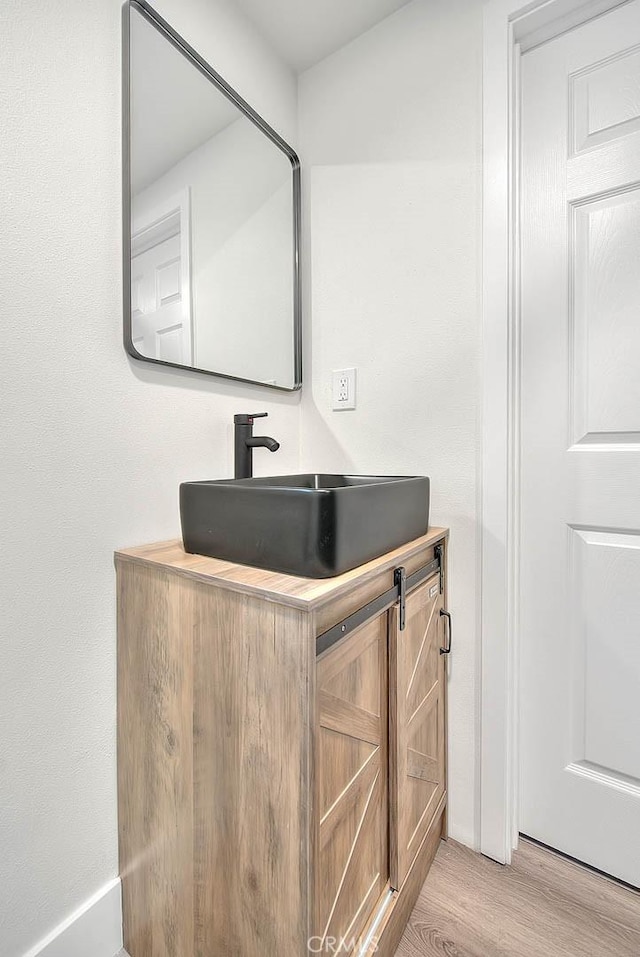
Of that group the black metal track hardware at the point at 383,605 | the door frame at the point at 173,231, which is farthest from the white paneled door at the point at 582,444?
the door frame at the point at 173,231

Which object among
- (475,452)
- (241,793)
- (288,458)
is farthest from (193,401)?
(241,793)

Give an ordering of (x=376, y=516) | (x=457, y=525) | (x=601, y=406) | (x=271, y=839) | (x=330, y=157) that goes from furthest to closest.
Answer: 1. (x=330, y=157)
2. (x=457, y=525)
3. (x=601, y=406)
4. (x=376, y=516)
5. (x=271, y=839)

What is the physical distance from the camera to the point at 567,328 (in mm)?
1162

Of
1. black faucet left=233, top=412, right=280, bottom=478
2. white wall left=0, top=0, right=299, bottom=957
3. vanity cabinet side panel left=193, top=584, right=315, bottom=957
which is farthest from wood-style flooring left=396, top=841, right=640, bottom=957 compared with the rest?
black faucet left=233, top=412, right=280, bottom=478

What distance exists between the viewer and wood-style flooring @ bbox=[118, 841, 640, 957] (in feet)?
3.14

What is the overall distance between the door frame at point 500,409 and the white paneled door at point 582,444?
6 cm

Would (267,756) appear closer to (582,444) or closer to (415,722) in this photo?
(415,722)

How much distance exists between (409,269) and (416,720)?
1166 mm

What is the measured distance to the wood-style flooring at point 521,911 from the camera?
0.96m

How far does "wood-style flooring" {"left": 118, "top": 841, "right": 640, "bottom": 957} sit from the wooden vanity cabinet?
6 centimetres

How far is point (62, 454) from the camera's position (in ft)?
2.99

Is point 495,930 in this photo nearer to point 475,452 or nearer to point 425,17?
point 475,452

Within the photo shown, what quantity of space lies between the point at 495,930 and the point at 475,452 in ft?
3.45

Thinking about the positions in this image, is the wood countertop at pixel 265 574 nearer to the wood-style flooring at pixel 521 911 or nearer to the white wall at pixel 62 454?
the white wall at pixel 62 454
